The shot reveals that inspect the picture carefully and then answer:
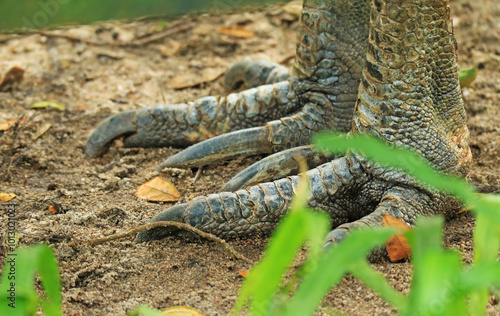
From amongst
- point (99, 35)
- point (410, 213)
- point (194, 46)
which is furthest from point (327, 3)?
point (99, 35)

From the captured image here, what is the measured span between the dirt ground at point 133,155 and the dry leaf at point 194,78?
2 cm

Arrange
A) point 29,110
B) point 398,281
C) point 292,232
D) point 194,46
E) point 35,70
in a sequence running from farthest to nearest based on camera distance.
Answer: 1. point 194,46
2. point 35,70
3. point 29,110
4. point 398,281
5. point 292,232

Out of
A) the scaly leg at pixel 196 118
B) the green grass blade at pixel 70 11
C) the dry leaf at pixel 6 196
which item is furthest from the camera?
the scaly leg at pixel 196 118

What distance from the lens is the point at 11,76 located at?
425cm

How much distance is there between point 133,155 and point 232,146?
720 mm

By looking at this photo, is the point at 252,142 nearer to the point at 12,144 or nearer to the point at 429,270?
the point at 12,144

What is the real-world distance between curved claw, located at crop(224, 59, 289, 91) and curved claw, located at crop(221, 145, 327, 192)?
0.94 metres

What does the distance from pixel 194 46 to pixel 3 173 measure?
2.14m

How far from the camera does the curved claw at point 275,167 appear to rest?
8.91ft

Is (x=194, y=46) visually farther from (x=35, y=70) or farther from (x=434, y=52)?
(x=434, y=52)

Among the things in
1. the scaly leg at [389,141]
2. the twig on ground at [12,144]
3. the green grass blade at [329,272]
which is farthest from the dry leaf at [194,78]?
the green grass blade at [329,272]

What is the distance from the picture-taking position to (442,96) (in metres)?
2.65

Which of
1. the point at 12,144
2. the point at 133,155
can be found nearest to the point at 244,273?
the point at 133,155

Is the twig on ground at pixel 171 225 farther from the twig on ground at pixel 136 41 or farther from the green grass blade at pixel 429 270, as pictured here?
the twig on ground at pixel 136 41
